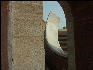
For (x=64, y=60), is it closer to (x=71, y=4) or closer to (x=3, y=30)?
(x=71, y=4)

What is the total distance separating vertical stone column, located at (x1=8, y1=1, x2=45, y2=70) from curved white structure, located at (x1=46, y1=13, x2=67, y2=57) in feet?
3.04

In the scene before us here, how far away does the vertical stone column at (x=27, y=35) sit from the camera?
745 centimetres

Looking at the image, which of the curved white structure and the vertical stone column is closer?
the vertical stone column

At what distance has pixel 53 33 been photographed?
30.9ft

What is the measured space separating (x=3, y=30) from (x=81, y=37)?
4.31 ft

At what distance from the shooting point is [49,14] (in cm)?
999

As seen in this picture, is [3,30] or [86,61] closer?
[3,30]

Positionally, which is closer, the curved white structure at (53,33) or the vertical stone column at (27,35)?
the vertical stone column at (27,35)

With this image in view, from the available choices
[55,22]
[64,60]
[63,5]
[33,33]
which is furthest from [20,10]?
[63,5]

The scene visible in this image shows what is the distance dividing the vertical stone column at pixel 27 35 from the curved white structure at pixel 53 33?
927 mm

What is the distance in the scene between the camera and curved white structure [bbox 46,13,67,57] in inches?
345

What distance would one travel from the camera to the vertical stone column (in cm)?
745

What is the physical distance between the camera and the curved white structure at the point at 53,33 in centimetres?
877

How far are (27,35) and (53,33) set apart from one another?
195 centimetres
